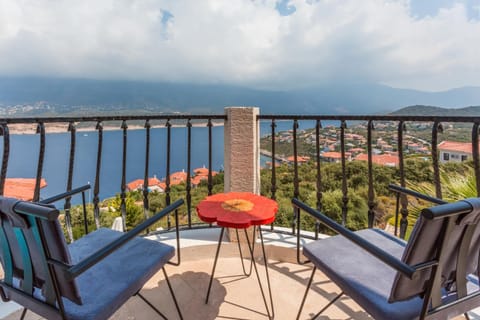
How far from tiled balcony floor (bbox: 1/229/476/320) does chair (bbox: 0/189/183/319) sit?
25.8 inches

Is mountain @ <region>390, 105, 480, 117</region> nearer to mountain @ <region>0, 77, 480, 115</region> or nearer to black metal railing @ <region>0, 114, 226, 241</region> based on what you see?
mountain @ <region>0, 77, 480, 115</region>

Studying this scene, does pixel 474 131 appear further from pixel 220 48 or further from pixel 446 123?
pixel 220 48

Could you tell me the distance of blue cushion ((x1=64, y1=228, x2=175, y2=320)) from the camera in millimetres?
1053

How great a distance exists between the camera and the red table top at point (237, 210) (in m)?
1.58

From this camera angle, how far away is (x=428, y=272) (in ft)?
3.21

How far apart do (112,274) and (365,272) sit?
1258 millimetres

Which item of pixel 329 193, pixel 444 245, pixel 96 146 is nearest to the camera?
pixel 444 245

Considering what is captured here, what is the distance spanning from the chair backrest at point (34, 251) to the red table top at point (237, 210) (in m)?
0.80

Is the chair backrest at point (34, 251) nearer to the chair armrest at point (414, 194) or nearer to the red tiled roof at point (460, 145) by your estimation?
the chair armrest at point (414, 194)

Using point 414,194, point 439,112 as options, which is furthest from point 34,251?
point 439,112

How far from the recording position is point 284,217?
6.24 metres

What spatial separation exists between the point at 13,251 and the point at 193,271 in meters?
1.42

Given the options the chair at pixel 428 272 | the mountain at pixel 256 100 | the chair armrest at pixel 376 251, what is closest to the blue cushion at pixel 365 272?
the chair at pixel 428 272

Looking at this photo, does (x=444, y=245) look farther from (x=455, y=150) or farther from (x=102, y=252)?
(x=455, y=150)
